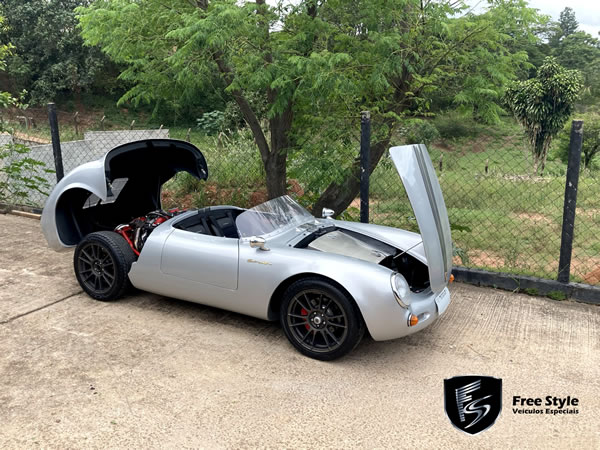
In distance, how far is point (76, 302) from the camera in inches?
185

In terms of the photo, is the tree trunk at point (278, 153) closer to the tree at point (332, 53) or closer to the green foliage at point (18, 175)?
the tree at point (332, 53)

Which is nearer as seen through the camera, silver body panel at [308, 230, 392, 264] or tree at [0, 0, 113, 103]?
silver body panel at [308, 230, 392, 264]

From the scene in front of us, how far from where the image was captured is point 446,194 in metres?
10.8

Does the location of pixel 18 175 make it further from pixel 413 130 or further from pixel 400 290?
pixel 400 290

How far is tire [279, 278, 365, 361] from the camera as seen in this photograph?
3.54m

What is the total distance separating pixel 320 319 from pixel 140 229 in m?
2.10

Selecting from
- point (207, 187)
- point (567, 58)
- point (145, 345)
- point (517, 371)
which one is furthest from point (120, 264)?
point (567, 58)

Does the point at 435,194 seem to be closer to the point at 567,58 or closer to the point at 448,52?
the point at 448,52

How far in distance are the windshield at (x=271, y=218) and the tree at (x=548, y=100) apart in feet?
104

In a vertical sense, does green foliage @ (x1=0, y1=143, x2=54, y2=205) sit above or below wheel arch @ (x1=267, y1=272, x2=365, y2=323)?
above

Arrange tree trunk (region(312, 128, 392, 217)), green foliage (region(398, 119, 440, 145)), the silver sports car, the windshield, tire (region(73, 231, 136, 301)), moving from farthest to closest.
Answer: tree trunk (region(312, 128, 392, 217))
green foliage (region(398, 119, 440, 145))
tire (region(73, 231, 136, 301))
the windshield
the silver sports car

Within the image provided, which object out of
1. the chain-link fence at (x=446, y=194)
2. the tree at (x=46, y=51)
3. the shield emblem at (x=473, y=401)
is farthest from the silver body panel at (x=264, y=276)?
the tree at (x=46, y=51)

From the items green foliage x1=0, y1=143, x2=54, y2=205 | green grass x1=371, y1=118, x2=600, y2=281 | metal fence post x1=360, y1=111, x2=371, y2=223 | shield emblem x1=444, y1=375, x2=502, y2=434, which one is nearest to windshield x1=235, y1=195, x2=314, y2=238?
metal fence post x1=360, y1=111, x2=371, y2=223

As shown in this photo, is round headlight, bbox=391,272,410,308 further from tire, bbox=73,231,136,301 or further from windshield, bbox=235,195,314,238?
tire, bbox=73,231,136,301
